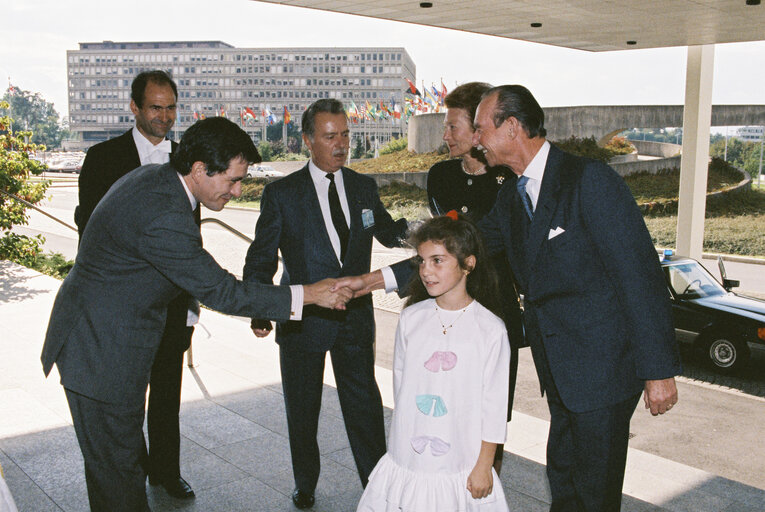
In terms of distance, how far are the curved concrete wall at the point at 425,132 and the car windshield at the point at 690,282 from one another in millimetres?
27982

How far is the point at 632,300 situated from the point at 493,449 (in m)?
0.75

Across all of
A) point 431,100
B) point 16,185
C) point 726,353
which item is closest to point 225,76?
point 431,100

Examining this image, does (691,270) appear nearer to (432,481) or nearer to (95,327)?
(432,481)

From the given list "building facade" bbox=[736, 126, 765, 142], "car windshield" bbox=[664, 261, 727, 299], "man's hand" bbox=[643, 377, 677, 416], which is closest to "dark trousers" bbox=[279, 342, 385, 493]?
"man's hand" bbox=[643, 377, 677, 416]

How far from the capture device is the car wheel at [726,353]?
7879 mm

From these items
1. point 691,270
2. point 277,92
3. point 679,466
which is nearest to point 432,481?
point 679,466

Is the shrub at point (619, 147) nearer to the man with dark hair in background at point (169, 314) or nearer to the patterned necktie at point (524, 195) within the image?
the man with dark hair in background at point (169, 314)

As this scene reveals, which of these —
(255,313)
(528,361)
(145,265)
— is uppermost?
(145,265)

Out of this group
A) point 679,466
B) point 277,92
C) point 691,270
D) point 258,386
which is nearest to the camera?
point 679,466

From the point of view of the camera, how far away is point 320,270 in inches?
133

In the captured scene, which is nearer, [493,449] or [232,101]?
[493,449]

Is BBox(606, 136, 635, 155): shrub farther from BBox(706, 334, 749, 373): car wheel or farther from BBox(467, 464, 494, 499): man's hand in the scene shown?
BBox(467, 464, 494, 499): man's hand

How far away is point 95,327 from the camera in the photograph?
7.86ft

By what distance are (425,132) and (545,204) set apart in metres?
35.3
